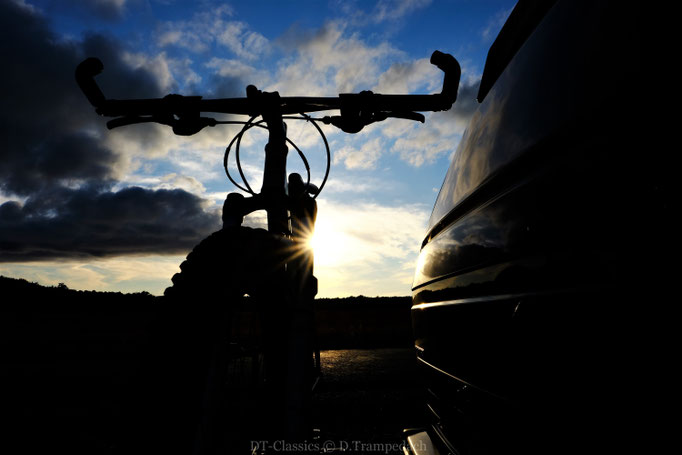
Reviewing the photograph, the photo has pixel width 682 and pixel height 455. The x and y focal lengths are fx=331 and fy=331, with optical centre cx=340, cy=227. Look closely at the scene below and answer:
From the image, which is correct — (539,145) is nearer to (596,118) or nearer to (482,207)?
(596,118)

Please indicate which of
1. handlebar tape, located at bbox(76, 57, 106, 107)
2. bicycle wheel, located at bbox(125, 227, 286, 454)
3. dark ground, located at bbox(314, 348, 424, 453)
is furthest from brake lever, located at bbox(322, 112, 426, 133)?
dark ground, located at bbox(314, 348, 424, 453)

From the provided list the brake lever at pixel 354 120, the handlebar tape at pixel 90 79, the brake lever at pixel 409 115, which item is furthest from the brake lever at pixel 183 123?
the brake lever at pixel 409 115

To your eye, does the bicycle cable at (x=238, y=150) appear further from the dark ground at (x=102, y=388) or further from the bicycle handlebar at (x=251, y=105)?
the dark ground at (x=102, y=388)

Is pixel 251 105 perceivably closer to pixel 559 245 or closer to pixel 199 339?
pixel 199 339

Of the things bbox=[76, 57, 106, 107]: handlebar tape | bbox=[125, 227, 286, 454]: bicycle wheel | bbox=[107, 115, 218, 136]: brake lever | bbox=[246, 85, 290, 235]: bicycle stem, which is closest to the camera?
bbox=[125, 227, 286, 454]: bicycle wheel

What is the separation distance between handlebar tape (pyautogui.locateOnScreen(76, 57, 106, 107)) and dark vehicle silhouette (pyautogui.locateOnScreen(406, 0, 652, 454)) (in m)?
2.32

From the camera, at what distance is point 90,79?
2.14 meters

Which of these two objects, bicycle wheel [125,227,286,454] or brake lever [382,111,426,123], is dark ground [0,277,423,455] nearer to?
bicycle wheel [125,227,286,454]

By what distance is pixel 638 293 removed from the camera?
1.64 ft

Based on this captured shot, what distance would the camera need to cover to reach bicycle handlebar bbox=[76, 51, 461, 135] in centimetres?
210

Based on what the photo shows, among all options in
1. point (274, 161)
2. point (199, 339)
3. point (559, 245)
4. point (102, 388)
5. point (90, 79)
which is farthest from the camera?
point (102, 388)

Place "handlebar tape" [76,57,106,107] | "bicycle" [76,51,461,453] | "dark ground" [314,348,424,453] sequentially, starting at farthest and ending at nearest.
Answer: "dark ground" [314,348,424,453]
"handlebar tape" [76,57,106,107]
"bicycle" [76,51,461,453]

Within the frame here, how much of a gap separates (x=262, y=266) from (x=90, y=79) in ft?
5.88

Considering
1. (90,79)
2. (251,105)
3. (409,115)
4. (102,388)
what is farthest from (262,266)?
(102,388)
